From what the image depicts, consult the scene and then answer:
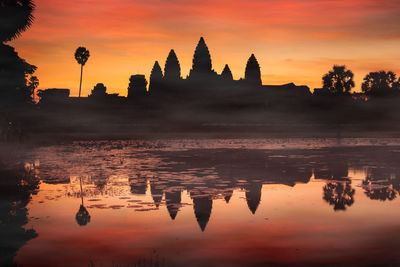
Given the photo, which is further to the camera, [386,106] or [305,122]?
[386,106]

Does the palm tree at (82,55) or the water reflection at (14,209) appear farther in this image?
A: the palm tree at (82,55)

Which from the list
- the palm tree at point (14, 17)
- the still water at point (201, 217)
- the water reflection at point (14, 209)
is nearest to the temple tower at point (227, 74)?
the palm tree at point (14, 17)

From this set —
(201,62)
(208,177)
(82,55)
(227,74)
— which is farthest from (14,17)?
(227,74)

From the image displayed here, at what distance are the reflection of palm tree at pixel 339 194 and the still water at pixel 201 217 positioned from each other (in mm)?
29

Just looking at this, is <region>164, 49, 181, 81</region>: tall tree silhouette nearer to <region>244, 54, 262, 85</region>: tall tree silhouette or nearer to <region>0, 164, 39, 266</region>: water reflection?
<region>244, 54, 262, 85</region>: tall tree silhouette

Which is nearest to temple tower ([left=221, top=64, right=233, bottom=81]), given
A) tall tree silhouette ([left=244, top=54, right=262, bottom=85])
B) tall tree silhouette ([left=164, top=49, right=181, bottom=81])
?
tall tree silhouette ([left=244, top=54, right=262, bottom=85])

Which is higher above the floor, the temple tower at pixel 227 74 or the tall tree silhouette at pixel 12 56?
the temple tower at pixel 227 74

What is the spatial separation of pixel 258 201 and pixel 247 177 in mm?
5826

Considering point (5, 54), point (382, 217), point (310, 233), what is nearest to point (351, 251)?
point (310, 233)

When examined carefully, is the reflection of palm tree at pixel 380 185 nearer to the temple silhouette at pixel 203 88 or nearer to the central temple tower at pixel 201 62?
the temple silhouette at pixel 203 88

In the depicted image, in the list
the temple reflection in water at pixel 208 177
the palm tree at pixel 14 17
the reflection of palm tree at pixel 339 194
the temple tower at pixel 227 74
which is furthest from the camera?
the temple tower at pixel 227 74

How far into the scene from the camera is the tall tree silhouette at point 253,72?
6235 inches

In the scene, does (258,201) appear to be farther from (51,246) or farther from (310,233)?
(51,246)

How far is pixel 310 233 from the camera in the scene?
35.7 feet
